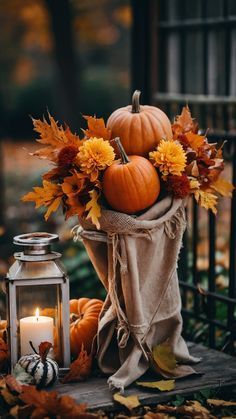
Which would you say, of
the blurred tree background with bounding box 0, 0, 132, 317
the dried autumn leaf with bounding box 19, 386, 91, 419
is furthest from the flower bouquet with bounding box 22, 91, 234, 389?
the blurred tree background with bounding box 0, 0, 132, 317

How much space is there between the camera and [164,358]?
3.62m

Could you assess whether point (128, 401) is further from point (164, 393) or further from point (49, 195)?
point (49, 195)

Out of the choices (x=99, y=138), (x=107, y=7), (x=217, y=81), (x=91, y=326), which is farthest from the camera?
(x=107, y=7)

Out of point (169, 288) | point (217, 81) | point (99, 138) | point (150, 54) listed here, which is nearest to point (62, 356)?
point (169, 288)

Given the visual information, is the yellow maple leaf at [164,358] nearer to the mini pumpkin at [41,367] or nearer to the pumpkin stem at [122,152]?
the mini pumpkin at [41,367]

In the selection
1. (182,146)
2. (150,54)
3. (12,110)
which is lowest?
(12,110)

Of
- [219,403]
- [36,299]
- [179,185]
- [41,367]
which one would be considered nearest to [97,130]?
[179,185]

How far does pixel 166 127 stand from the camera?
3.55 m

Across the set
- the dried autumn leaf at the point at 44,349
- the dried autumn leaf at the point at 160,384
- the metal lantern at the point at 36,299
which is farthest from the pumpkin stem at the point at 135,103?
the dried autumn leaf at the point at 160,384

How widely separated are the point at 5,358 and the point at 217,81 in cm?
372

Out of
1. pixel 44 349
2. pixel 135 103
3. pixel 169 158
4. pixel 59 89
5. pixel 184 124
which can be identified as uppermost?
pixel 135 103

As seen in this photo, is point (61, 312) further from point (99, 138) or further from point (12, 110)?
point (12, 110)

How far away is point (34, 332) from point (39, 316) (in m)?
0.11

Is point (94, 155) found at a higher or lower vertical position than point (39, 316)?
higher
